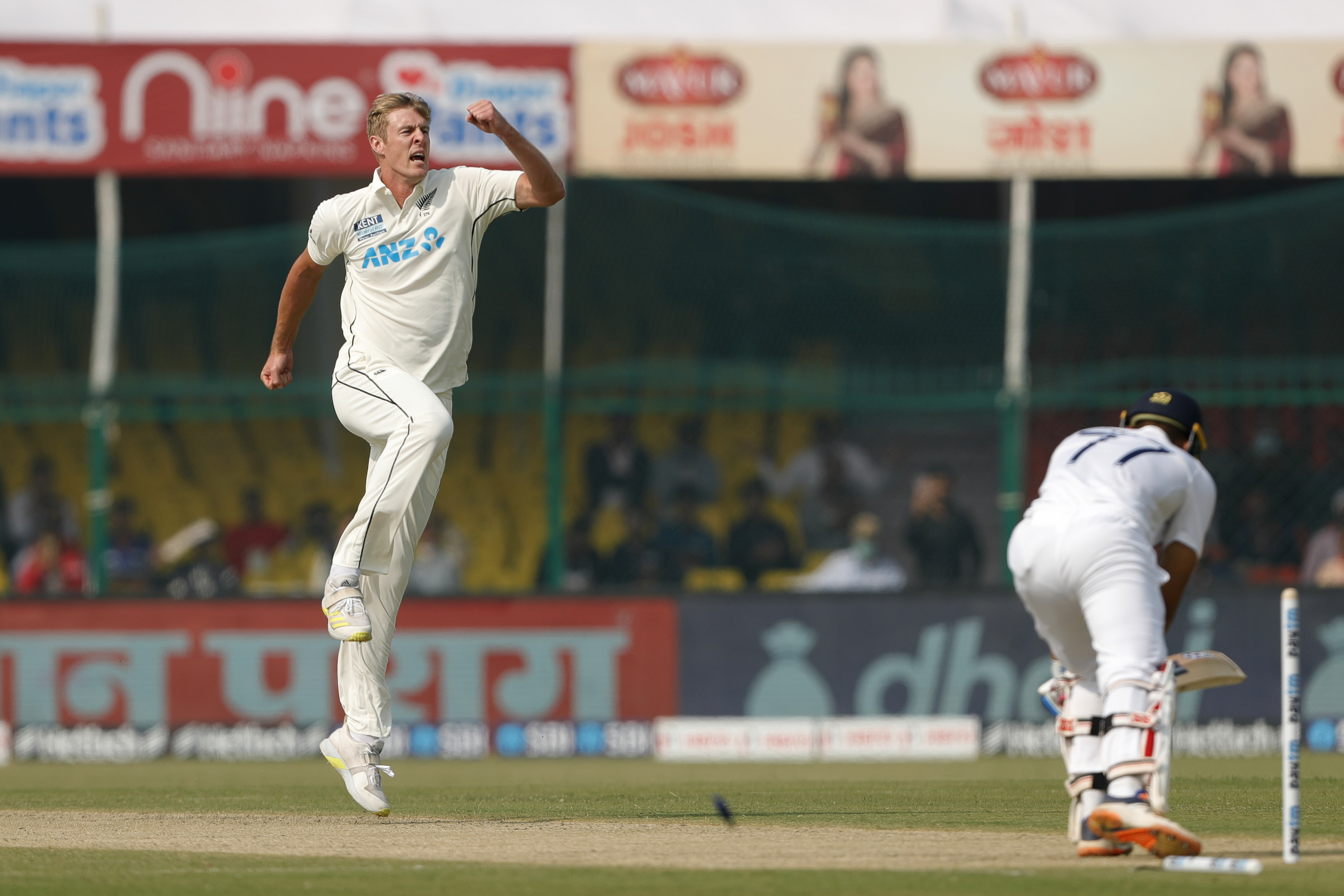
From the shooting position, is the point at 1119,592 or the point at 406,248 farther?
the point at 406,248

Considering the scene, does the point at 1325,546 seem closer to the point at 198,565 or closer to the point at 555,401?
the point at 555,401

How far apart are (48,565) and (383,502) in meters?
9.56

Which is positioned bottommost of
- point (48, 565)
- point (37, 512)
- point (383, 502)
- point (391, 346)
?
point (48, 565)

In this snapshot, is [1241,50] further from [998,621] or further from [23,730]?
[23,730]

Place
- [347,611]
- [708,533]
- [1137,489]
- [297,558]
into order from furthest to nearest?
[297,558], [708,533], [347,611], [1137,489]

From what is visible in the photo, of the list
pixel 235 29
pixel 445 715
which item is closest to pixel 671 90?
pixel 235 29

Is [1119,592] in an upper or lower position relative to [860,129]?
lower

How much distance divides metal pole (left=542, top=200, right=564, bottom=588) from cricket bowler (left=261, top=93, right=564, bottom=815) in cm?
648

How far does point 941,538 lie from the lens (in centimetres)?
1430

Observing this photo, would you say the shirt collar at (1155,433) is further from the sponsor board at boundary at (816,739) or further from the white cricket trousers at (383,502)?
the sponsor board at boundary at (816,739)

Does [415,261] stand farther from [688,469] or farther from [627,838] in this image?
[688,469]

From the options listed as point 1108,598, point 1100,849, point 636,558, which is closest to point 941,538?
point 636,558

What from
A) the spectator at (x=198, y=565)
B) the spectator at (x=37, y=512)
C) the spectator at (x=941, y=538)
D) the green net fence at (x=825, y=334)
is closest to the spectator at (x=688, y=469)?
the green net fence at (x=825, y=334)

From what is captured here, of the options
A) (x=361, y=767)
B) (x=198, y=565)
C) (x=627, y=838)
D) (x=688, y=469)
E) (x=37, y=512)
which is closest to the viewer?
(x=627, y=838)
